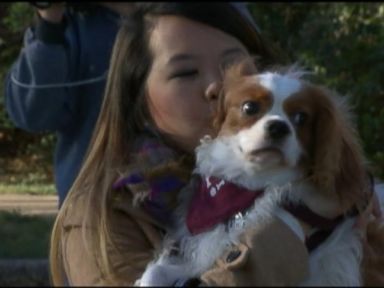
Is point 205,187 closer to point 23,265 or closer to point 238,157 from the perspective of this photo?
point 238,157

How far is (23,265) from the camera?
16.9 ft

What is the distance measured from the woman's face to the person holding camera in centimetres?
26

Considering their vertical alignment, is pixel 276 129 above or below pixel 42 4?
below

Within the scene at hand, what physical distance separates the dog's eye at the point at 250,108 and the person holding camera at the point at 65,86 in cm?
62

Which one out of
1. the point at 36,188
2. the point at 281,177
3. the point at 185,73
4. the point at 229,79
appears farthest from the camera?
the point at 36,188

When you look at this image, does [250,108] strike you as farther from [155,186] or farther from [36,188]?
[36,188]

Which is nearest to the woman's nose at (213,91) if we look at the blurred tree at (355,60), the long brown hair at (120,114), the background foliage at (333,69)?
the long brown hair at (120,114)

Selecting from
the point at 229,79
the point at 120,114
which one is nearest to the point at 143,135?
the point at 120,114

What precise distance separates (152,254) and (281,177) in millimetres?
306

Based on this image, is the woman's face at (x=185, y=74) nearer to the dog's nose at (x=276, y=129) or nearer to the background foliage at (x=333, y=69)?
the dog's nose at (x=276, y=129)

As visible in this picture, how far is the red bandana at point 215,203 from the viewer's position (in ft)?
7.52

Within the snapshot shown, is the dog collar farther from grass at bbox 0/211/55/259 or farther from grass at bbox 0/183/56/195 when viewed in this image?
grass at bbox 0/211/55/259

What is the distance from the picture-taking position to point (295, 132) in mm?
2180

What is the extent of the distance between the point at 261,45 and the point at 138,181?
530mm
